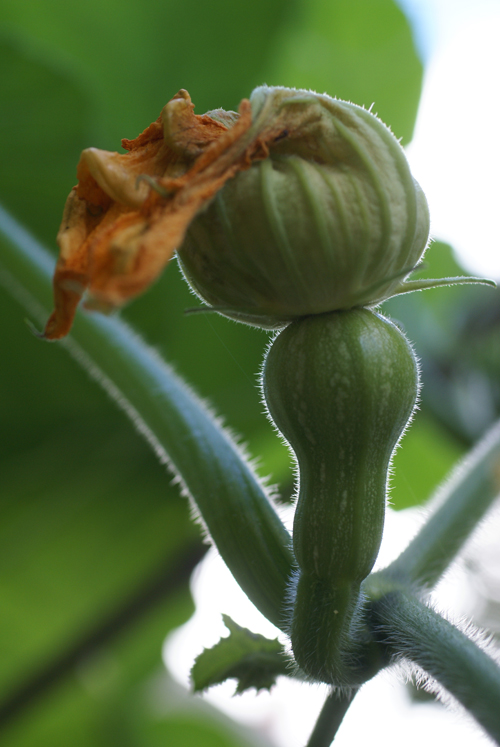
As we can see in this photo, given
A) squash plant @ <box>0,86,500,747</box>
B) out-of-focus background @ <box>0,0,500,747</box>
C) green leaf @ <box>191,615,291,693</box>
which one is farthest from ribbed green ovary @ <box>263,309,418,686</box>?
out-of-focus background @ <box>0,0,500,747</box>

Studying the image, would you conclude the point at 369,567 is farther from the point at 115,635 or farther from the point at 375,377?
the point at 115,635

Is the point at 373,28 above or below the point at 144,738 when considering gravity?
above

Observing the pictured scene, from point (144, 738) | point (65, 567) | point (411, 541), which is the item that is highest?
point (411, 541)

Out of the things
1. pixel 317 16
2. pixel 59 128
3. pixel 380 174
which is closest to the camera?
pixel 380 174

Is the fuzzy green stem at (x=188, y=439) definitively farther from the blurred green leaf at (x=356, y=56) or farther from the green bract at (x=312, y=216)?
the blurred green leaf at (x=356, y=56)

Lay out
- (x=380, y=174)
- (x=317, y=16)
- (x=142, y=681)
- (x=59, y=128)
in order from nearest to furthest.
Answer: (x=380, y=174), (x=59, y=128), (x=317, y=16), (x=142, y=681)

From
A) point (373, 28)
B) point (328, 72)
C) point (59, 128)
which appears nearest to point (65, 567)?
point (59, 128)

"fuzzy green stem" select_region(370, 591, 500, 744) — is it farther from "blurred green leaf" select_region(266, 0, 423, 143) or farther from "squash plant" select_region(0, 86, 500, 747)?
"blurred green leaf" select_region(266, 0, 423, 143)
